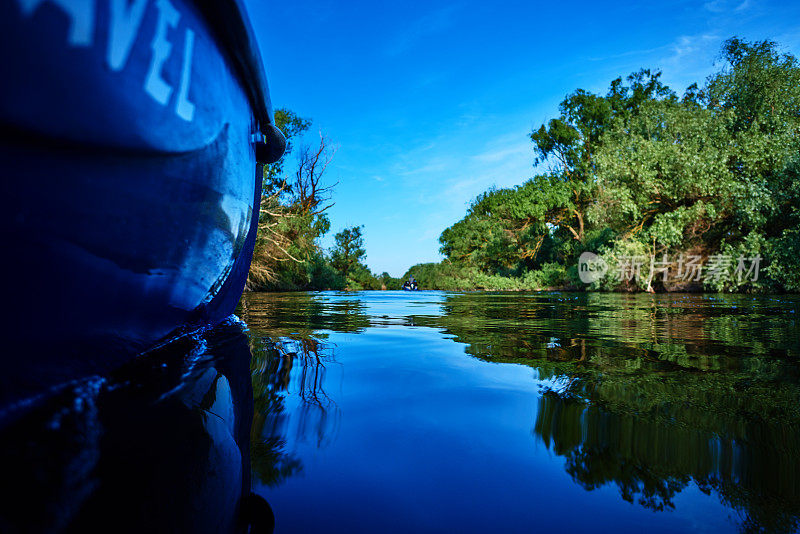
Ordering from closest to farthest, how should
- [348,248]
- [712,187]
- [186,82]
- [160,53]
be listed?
[160,53] < [186,82] < [712,187] < [348,248]

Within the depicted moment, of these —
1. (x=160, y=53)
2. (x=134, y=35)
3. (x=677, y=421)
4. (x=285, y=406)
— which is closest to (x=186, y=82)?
(x=160, y=53)

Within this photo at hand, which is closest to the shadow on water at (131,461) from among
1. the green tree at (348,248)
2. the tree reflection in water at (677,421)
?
the tree reflection in water at (677,421)

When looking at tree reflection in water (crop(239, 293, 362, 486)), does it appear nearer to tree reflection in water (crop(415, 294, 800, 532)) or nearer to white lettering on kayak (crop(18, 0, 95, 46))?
tree reflection in water (crop(415, 294, 800, 532))

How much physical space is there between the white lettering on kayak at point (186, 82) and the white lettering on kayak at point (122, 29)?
212 millimetres

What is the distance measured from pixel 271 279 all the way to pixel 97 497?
16.4m

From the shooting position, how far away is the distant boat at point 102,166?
67cm

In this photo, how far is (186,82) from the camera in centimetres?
106

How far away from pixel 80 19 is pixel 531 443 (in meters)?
1.14

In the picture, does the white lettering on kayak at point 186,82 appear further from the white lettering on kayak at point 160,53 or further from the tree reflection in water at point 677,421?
the tree reflection in water at point 677,421

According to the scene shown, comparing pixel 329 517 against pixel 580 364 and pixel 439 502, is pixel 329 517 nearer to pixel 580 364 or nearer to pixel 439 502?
pixel 439 502

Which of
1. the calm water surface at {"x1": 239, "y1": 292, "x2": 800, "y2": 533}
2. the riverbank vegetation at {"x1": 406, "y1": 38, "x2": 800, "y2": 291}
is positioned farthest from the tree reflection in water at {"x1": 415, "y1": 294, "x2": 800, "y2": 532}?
the riverbank vegetation at {"x1": 406, "y1": 38, "x2": 800, "y2": 291}

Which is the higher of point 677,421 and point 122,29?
point 122,29

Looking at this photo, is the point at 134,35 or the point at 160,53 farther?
the point at 160,53

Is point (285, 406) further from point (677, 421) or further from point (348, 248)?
point (348, 248)
